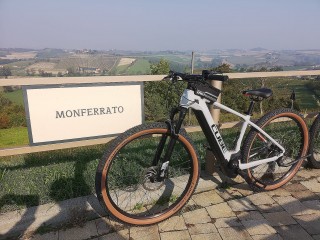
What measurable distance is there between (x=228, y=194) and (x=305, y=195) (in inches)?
34.5

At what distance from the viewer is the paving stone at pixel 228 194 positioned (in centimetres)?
295

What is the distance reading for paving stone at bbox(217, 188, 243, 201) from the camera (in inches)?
116

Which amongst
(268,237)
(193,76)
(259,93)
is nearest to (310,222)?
(268,237)

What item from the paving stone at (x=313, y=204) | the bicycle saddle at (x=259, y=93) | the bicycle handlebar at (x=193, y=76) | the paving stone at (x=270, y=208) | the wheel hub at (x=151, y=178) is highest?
the bicycle handlebar at (x=193, y=76)

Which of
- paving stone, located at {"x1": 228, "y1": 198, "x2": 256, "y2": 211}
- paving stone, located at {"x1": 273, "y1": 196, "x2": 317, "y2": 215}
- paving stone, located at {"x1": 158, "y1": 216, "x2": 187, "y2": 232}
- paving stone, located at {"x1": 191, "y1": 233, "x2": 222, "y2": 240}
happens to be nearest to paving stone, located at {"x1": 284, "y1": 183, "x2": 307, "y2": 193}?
paving stone, located at {"x1": 273, "y1": 196, "x2": 317, "y2": 215}

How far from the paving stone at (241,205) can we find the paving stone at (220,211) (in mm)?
63

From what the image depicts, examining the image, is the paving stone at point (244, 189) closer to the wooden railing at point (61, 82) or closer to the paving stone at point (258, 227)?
the paving stone at point (258, 227)

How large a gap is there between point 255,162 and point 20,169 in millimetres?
2913

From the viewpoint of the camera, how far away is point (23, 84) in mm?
2320

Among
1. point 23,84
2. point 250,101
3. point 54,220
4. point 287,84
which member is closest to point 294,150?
point 250,101

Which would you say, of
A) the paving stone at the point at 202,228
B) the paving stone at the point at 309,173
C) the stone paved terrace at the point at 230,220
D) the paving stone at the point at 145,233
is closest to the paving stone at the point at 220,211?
the stone paved terrace at the point at 230,220

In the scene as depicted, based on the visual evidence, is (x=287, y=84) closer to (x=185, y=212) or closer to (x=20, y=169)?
(x=185, y=212)

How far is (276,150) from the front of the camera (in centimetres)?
315

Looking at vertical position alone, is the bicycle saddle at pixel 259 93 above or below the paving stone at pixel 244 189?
above
